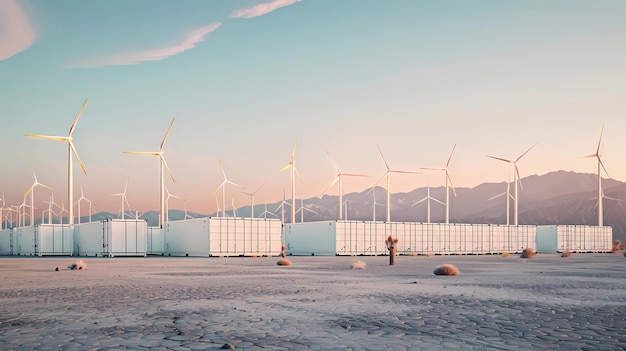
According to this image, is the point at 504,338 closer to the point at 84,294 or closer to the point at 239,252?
the point at 84,294

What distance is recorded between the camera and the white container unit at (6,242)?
101 meters

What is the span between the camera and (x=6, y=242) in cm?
10425

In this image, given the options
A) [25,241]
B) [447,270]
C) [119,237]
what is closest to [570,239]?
[119,237]

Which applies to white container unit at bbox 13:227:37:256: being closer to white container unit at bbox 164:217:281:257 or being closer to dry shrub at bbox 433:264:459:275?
white container unit at bbox 164:217:281:257

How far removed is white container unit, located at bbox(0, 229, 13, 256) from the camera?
101 m

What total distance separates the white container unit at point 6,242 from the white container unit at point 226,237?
3776 centimetres

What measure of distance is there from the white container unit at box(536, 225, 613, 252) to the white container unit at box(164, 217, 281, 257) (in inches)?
2053

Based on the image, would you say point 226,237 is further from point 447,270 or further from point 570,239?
point 570,239

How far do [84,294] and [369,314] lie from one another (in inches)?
402

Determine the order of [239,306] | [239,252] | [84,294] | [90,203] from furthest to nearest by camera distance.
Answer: [90,203]
[239,252]
[84,294]
[239,306]

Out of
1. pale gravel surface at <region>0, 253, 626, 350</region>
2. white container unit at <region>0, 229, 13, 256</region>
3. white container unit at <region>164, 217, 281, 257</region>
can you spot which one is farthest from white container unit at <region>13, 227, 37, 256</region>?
pale gravel surface at <region>0, 253, 626, 350</region>

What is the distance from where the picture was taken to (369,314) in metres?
14.5

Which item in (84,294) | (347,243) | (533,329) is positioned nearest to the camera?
(533,329)

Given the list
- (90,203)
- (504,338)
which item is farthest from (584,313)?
(90,203)
